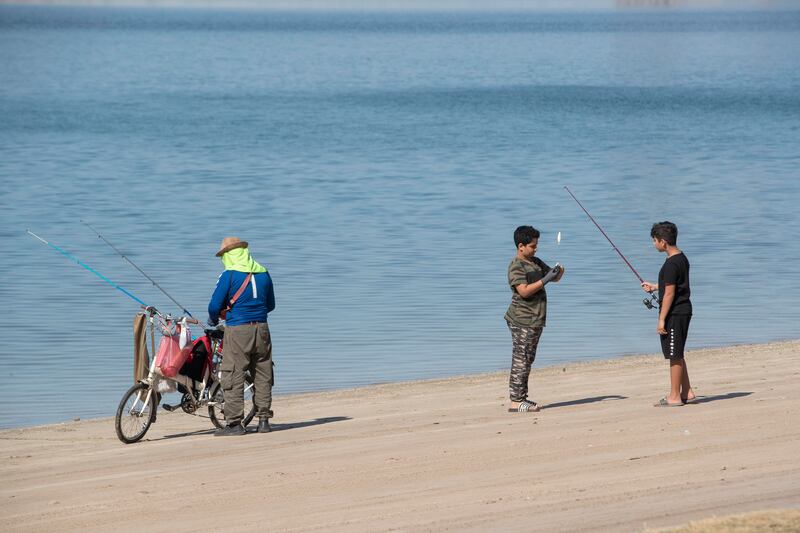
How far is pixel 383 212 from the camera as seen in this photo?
2775cm

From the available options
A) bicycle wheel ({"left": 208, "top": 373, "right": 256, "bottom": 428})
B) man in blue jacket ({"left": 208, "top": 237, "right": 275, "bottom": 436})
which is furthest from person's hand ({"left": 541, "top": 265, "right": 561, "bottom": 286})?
bicycle wheel ({"left": 208, "top": 373, "right": 256, "bottom": 428})

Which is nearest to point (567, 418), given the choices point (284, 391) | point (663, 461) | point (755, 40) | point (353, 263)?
point (663, 461)

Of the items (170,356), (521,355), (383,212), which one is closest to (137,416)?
(170,356)

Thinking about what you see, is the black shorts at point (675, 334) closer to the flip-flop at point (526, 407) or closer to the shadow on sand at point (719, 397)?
the shadow on sand at point (719, 397)

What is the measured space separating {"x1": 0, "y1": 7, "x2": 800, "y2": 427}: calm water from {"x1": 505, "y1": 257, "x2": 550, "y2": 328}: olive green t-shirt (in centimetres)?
336

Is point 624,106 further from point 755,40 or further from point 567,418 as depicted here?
point 755,40

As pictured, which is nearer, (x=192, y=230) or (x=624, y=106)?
(x=192, y=230)

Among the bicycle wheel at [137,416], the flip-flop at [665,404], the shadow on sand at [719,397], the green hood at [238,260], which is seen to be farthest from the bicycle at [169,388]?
the shadow on sand at [719,397]

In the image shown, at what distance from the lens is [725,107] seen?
6050 cm

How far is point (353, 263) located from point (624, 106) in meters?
43.4

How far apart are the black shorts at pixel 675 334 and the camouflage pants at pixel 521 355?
2.93 feet

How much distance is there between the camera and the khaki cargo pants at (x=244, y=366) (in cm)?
972

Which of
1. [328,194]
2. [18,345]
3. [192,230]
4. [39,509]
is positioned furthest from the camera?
[328,194]

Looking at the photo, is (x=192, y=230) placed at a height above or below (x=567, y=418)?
above
